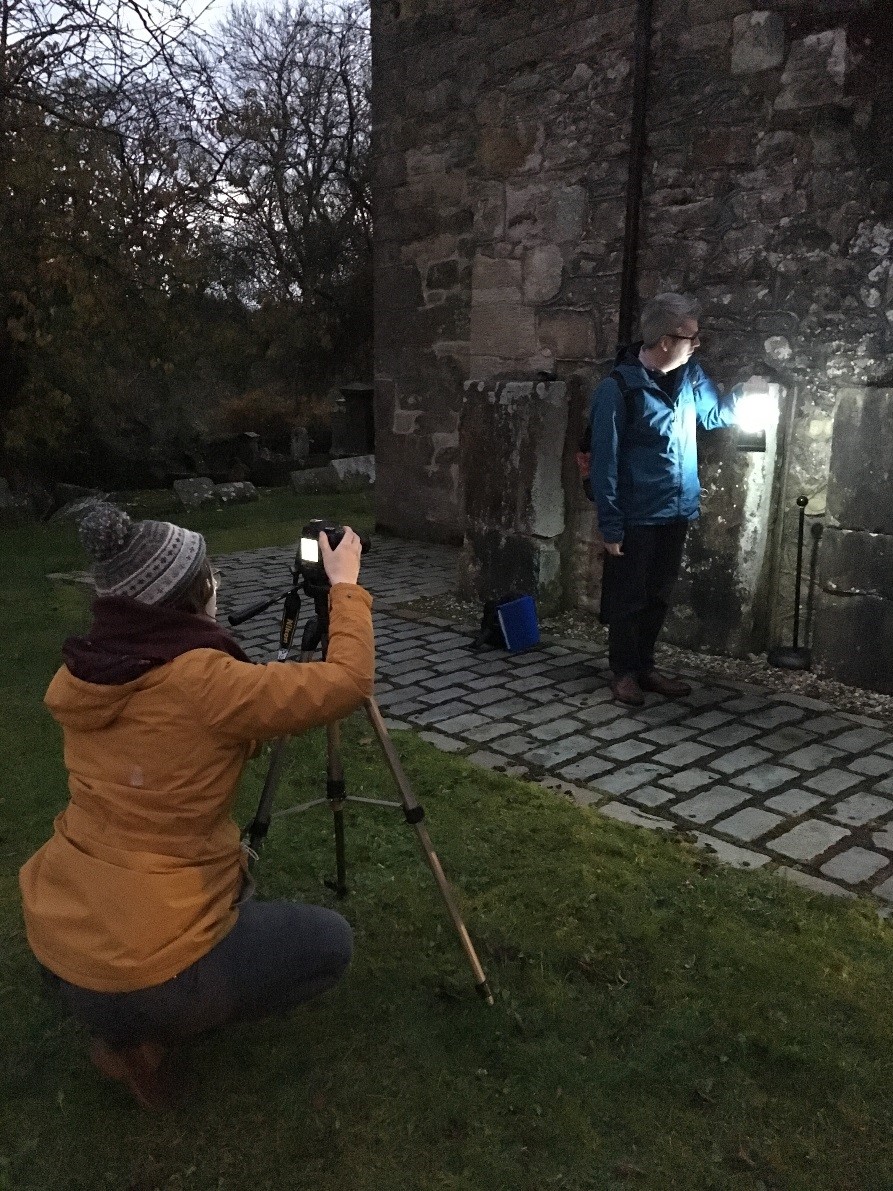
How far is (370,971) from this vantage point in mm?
2904

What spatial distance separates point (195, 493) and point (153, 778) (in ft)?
34.4

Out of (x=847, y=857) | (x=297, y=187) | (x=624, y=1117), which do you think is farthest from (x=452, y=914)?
(x=297, y=187)

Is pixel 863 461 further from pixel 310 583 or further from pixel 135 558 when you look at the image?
pixel 135 558

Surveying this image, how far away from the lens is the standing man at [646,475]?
4852 millimetres

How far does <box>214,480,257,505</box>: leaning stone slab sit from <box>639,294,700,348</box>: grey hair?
8.36 meters

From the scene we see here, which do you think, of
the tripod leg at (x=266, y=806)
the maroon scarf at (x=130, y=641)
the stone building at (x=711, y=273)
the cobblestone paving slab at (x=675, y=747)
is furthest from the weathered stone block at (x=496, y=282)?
the maroon scarf at (x=130, y=641)

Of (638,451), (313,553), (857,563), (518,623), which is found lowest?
(518,623)

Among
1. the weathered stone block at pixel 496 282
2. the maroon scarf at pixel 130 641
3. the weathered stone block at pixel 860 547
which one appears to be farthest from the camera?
the weathered stone block at pixel 496 282

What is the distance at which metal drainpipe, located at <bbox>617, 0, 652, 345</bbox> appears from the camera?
225 inches

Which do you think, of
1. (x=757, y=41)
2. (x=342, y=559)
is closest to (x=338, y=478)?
(x=757, y=41)

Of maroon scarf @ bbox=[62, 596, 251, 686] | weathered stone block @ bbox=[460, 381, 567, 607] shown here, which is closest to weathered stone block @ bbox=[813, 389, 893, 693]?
weathered stone block @ bbox=[460, 381, 567, 607]

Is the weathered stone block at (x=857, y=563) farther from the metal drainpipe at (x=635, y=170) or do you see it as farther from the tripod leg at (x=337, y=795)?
the tripod leg at (x=337, y=795)

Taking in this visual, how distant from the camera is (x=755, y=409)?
5.30 m

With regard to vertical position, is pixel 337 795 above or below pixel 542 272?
below
